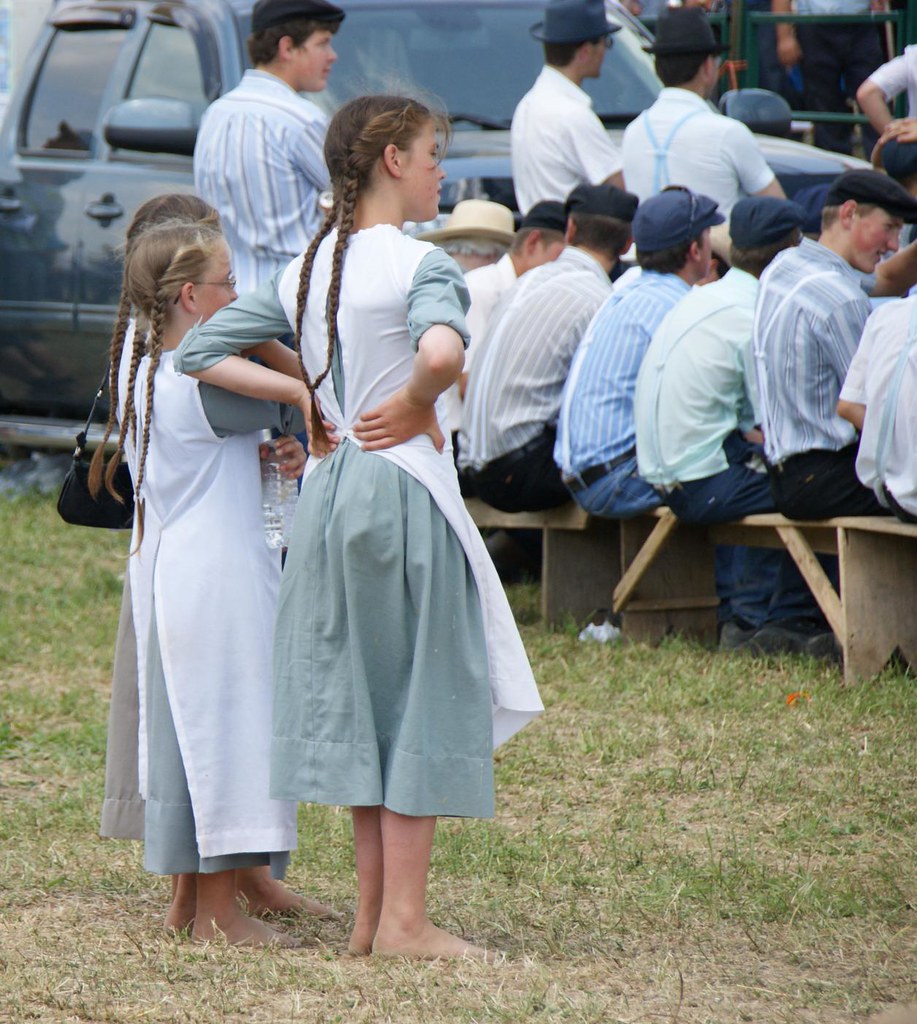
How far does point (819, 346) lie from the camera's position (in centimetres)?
580

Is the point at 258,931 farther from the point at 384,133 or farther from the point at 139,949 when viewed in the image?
the point at 384,133

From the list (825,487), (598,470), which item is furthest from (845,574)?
(598,470)

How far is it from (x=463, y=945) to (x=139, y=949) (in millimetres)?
665

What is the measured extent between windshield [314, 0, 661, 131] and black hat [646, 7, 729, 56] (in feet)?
2.80

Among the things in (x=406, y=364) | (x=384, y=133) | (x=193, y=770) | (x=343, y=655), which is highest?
(x=384, y=133)

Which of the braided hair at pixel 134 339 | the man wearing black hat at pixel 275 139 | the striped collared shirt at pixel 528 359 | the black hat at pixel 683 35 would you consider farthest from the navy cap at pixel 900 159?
the braided hair at pixel 134 339

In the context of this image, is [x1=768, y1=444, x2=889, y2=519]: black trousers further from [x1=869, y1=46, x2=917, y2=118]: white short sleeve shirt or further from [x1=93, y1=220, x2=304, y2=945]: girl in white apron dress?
[x1=93, y1=220, x2=304, y2=945]: girl in white apron dress

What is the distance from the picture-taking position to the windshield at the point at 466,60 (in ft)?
24.9

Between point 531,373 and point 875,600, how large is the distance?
1.73m

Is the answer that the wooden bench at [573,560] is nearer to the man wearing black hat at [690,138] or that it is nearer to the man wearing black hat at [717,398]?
the man wearing black hat at [717,398]

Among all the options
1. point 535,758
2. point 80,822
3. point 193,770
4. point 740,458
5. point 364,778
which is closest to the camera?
point 364,778

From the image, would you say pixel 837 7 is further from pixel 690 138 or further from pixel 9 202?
pixel 9 202

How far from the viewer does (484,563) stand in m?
3.44

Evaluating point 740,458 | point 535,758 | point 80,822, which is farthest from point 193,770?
point 740,458
